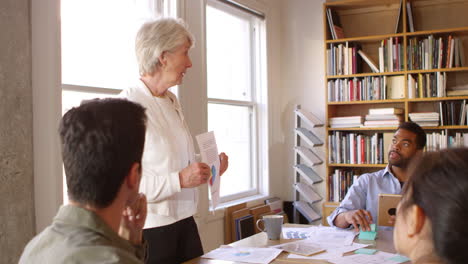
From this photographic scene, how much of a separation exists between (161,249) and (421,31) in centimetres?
331

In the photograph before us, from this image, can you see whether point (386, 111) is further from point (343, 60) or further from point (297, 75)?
point (297, 75)

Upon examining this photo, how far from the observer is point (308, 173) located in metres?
4.66

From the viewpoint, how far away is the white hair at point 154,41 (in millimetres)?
2150

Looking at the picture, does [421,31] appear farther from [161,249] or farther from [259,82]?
[161,249]

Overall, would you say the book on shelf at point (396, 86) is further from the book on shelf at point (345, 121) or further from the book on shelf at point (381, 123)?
the book on shelf at point (345, 121)

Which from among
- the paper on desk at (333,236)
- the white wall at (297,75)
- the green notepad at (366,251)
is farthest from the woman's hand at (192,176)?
the white wall at (297,75)

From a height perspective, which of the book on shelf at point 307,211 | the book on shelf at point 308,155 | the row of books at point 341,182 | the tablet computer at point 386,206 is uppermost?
the book on shelf at point 308,155

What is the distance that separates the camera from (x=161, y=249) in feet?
6.26

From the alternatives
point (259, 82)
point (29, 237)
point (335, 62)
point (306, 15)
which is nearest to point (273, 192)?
point (259, 82)

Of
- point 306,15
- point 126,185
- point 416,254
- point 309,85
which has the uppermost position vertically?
point 306,15

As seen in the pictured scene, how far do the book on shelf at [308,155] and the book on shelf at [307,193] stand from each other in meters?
0.26

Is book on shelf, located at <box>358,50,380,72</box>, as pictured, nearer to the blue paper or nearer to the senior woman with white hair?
the senior woman with white hair

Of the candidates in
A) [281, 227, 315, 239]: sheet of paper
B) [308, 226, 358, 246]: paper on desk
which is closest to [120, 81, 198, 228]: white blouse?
[281, 227, 315, 239]: sheet of paper

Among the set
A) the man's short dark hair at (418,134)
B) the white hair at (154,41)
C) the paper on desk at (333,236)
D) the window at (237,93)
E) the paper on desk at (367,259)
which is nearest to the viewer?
the paper on desk at (367,259)
